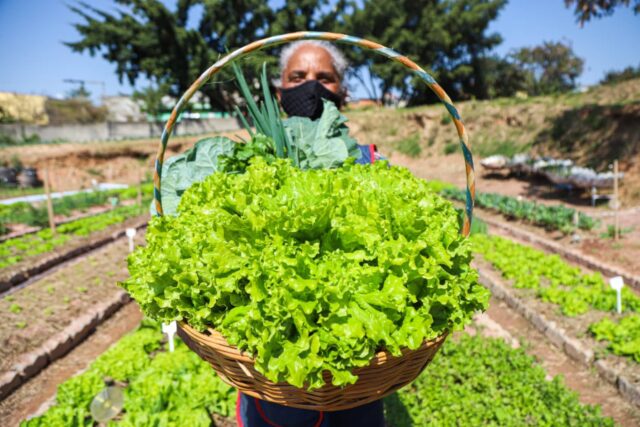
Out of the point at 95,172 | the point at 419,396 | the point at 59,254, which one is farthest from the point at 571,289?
the point at 95,172

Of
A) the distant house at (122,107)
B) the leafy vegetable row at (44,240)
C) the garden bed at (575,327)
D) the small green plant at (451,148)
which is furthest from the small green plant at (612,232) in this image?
the distant house at (122,107)

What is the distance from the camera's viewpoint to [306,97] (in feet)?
7.83

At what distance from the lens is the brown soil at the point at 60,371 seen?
13.2 ft

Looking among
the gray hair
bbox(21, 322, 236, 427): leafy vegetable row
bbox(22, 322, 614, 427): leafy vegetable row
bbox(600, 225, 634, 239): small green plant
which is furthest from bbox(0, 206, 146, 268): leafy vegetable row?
bbox(600, 225, 634, 239): small green plant

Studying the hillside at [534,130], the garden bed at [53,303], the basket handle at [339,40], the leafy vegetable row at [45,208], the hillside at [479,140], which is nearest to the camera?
the basket handle at [339,40]

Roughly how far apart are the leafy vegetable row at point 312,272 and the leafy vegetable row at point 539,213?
9094mm

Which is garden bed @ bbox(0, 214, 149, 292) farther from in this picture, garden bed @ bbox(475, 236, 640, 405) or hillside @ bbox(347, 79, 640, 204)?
hillside @ bbox(347, 79, 640, 204)

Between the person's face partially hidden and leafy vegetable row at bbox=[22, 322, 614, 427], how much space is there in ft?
8.47

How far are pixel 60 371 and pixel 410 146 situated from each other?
71.2 feet

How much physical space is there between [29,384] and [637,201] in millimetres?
13835

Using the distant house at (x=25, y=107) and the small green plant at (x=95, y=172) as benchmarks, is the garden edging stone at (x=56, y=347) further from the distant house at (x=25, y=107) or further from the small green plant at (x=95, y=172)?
the distant house at (x=25, y=107)

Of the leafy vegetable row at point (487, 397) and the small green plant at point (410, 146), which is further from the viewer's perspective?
the small green plant at point (410, 146)

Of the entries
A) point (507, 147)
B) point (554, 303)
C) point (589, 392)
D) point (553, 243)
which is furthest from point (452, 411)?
point (507, 147)

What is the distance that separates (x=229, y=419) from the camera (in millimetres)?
3576
